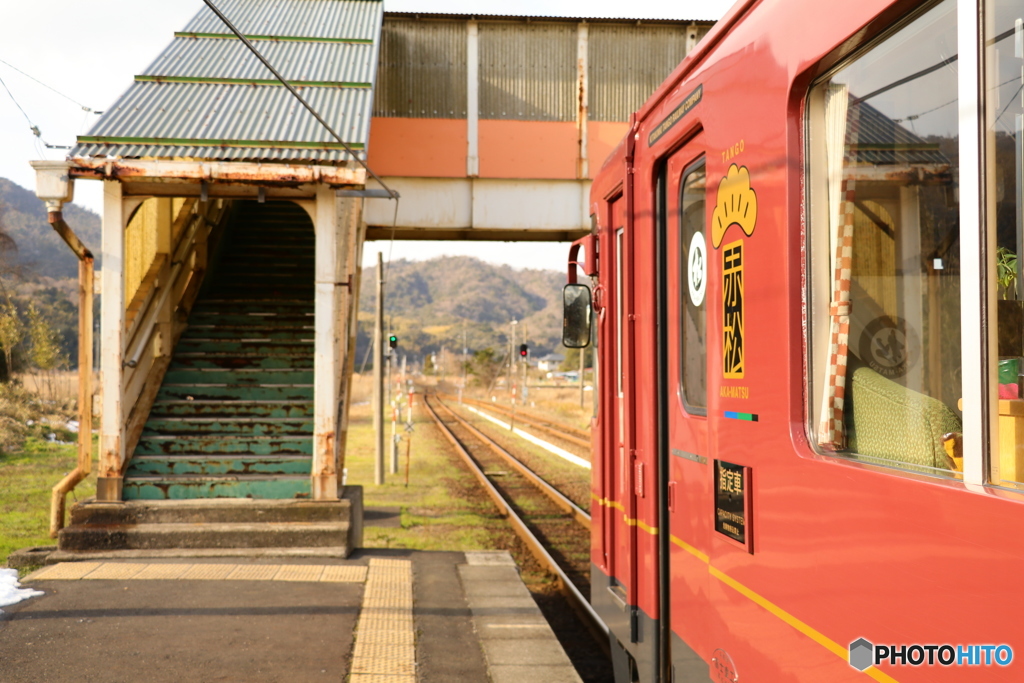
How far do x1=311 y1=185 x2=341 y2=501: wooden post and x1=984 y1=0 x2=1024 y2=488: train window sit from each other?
766 cm

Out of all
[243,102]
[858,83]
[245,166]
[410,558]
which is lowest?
[410,558]

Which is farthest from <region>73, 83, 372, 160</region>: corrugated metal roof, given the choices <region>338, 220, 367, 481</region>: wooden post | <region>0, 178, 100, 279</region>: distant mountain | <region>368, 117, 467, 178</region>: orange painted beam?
<region>0, 178, 100, 279</region>: distant mountain

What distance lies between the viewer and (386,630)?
642 centimetres

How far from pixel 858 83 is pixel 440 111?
38.0ft

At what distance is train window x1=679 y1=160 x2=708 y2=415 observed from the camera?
358cm

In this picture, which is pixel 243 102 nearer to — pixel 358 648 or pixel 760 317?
pixel 358 648

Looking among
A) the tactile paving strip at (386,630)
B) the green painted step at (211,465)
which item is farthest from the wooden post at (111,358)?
the tactile paving strip at (386,630)

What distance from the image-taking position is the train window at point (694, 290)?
3576 millimetres

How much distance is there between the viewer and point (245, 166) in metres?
8.82

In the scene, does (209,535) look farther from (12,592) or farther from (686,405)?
(686,405)

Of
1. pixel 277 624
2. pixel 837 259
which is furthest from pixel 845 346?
pixel 277 624

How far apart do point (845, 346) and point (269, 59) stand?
10.1 metres

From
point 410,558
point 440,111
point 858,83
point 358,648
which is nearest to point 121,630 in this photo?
point 358,648

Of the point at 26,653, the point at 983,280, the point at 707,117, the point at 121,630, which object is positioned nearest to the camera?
the point at 983,280
